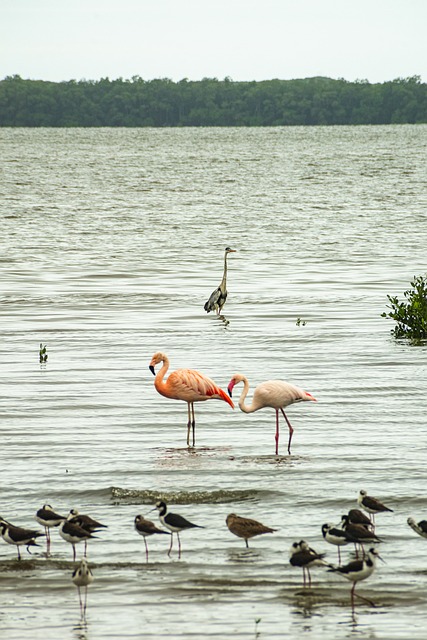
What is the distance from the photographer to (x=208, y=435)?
14453 millimetres

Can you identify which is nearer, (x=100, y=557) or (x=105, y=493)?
(x=100, y=557)

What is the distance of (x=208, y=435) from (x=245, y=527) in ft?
14.7

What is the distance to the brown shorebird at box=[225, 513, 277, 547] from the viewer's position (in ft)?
32.8

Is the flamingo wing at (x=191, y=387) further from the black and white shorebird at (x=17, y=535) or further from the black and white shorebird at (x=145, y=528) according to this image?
the black and white shorebird at (x=17, y=535)

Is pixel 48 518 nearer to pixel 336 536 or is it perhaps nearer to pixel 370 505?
pixel 336 536

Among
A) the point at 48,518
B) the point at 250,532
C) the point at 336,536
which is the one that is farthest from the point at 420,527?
the point at 48,518

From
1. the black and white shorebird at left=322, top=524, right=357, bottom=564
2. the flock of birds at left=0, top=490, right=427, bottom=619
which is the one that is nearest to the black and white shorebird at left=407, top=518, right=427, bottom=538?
the flock of birds at left=0, top=490, right=427, bottom=619

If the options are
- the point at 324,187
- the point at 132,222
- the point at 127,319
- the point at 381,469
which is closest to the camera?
the point at 381,469

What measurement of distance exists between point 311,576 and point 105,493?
2.87 meters

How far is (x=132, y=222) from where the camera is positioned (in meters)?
58.4

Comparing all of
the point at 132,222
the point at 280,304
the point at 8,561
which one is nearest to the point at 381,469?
the point at 8,561

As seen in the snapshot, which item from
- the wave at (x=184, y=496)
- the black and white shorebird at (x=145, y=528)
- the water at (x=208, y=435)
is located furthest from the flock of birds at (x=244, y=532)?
the wave at (x=184, y=496)

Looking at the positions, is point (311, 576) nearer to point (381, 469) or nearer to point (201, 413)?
point (381, 469)

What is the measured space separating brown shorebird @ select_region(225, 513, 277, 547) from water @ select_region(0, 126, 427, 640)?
0.76ft
